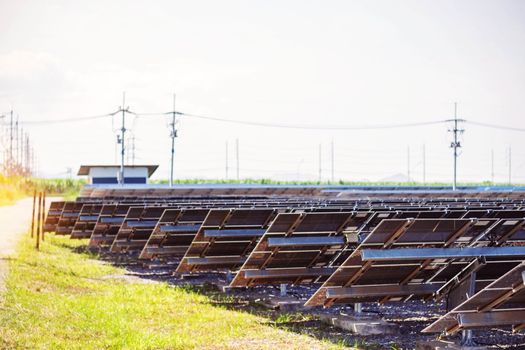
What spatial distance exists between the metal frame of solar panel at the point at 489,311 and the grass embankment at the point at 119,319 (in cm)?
161

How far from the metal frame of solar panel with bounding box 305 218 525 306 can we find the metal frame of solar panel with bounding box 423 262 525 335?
3.86ft

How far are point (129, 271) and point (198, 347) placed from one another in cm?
1064

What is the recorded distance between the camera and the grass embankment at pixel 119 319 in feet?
34.5

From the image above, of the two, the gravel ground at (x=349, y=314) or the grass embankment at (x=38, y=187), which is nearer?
the gravel ground at (x=349, y=314)

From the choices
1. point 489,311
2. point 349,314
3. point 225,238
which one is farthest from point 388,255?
point 225,238

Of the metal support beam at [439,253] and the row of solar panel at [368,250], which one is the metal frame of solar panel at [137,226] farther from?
the metal support beam at [439,253]

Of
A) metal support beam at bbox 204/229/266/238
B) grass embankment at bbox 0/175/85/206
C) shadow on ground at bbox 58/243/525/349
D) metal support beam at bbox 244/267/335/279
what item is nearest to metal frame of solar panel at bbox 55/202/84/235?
shadow on ground at bbox 58/243/525/349

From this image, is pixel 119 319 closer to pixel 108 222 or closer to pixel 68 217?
pixel 108 222

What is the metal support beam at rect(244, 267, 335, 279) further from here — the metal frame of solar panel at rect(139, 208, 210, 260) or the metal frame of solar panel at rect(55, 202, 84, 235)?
the metal frame of solar panel at rect(55, 202, 84, 235)

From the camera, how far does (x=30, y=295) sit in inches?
571

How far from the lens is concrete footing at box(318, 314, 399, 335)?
1141 centimetres

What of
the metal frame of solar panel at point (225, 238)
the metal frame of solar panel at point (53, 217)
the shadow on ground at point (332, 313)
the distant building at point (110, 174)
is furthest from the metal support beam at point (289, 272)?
the distant building at point (110, 174)

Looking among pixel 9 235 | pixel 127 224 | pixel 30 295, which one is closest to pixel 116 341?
pixel 30 295

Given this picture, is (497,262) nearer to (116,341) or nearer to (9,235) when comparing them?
(116,341)
